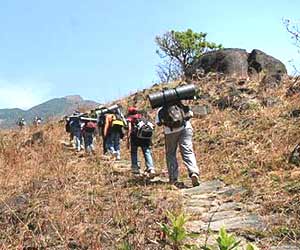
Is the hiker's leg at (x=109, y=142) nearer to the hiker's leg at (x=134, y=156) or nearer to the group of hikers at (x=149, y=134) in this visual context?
the group of hikers at (x=149, y=134)

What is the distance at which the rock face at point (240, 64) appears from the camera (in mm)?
21870

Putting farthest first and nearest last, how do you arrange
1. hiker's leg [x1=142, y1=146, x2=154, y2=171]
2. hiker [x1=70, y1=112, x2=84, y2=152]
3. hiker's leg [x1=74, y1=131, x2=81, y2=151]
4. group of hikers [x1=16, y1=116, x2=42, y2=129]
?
group of hikers [x1=16, y1=116, x2=42, y2=129], hiker [x1=70, y1=112, x2=84, y2=152], hiker's leg [x1=74, y1=131, x2=81, y2=151], hiker's leg [x1=142, y1=146, x2=154, y2=171]

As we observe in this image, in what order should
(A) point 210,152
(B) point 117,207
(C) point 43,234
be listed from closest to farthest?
(C) point 43,234
(B) point 117,207
(A) point 210,152

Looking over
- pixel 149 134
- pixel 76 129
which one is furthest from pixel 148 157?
pixel 76 129

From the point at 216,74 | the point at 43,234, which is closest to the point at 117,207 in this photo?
the point at 43,234

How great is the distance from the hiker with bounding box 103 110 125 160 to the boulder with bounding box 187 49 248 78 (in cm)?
899

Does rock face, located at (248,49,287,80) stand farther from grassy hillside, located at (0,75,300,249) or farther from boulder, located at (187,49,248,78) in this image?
grassy hillside, located at (0,75,300,249)

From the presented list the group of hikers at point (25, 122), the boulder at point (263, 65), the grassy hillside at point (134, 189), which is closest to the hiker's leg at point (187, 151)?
the grassy hillside at point (134, 189)

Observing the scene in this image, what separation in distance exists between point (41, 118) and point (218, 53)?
8.44m

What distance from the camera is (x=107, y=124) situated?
13492 mm

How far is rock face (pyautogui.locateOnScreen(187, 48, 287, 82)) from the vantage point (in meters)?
21.9

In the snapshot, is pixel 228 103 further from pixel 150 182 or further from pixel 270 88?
pixel 150 182

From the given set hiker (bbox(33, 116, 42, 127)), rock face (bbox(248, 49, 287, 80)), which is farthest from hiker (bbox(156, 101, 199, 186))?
hiker (bbox(33, 116, 42, 127))

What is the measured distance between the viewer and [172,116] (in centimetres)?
866
